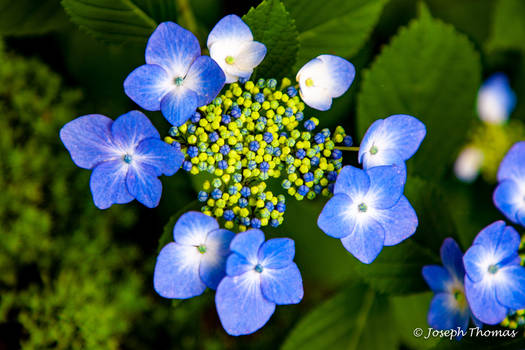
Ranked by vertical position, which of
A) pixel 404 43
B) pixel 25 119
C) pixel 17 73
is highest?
pixel 404 43

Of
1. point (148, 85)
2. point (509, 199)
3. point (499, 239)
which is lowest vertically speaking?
point (499, 239)

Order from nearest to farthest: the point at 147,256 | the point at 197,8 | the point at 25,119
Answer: the point at 25,119 → the point at 147,256 → the point at 197,8

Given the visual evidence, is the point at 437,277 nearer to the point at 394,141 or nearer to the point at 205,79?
the point at 394,141

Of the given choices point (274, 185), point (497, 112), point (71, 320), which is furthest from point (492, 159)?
point (71, 320)

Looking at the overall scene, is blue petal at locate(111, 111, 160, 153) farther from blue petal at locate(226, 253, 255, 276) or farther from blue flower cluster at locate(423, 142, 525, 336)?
blue flower cluster at locate(423, 142, 525, 336)

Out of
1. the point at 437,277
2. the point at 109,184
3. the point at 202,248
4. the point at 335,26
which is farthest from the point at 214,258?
the point at 335,26

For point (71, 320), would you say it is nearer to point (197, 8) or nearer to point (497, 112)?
point (197, 8)
